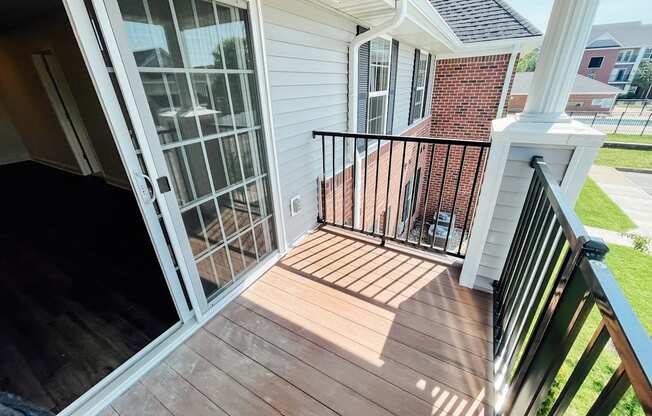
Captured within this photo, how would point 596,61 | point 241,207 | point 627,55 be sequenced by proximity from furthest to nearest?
point 596,61, point 627,55, point 241,207

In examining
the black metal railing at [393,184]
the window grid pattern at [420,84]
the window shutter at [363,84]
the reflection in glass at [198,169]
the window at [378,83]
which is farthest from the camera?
the window grid pattern at [420,84]

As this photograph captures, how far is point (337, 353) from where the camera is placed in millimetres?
1618

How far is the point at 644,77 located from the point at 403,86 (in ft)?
129

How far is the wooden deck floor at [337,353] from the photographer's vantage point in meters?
1.38

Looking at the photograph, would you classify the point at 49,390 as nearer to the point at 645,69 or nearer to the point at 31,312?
the point at 31,312

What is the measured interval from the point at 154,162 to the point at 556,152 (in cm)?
217

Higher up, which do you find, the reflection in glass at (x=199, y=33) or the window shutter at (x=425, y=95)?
the reflection in glass at (x=199, y=33)

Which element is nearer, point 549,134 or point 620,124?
point 549,134

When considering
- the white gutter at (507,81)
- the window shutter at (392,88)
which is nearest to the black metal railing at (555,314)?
the window shutter at (392,88)

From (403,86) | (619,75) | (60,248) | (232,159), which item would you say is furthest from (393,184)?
(619,75)

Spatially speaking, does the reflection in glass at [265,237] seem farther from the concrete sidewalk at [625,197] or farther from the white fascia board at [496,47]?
the concrete sidewalk at [625,197]

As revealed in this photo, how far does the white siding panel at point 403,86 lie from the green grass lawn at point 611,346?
156 inches

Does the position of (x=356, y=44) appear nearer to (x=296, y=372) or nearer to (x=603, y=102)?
(x=296, y=372)

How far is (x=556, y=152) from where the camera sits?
5.02 feet
